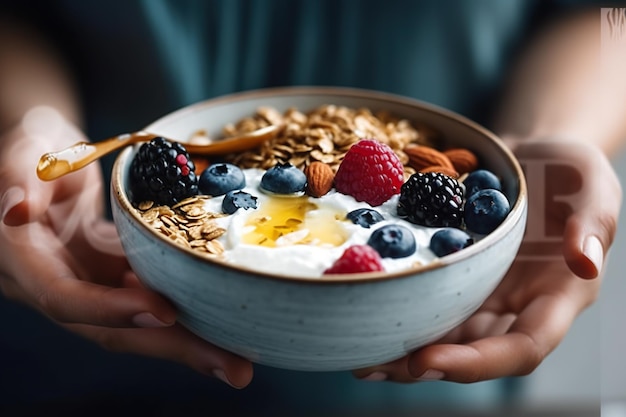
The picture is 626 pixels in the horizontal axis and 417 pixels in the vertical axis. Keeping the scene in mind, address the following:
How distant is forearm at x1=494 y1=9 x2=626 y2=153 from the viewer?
1.04 m

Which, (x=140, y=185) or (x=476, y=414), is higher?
(x=140, y=185)

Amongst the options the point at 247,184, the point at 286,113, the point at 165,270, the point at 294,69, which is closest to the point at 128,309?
the point at 165,270

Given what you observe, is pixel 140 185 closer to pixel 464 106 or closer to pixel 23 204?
pixel 23 204

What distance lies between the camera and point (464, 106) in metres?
1.17

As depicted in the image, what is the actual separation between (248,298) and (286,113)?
0.40m

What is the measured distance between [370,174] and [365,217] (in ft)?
0.17

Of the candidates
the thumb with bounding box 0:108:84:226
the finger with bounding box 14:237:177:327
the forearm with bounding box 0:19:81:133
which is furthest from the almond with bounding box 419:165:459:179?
the forearm with bounding box 0:19:81:133

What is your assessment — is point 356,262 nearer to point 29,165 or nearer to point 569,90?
point 29,165

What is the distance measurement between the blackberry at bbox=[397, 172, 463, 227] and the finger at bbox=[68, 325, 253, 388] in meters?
0.22

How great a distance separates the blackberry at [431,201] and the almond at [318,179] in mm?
83

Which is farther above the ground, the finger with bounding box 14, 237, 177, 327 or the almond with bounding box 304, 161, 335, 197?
the almond with bounding box 304, 161, 335, 197

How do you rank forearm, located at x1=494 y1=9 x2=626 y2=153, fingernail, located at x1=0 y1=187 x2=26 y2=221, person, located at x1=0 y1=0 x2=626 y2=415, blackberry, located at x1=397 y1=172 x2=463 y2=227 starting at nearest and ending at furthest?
blackberry, located at x1=397 y1=172 x2=463 y2=227, fingernail, located at x1=0 y1=187 x2=26 y2=221, person, located at x1=0 y1=0 x2=626 y2=415, forearm, located at x1=494 y1=9 x2=626 y2=153

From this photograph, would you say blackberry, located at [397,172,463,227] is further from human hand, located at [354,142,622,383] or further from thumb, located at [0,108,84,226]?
thumb, located at [0,108,84,226]

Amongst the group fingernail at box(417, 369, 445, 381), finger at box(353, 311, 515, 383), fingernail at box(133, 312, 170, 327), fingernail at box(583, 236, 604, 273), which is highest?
fingernail at box(133, 312, 170, 327)
